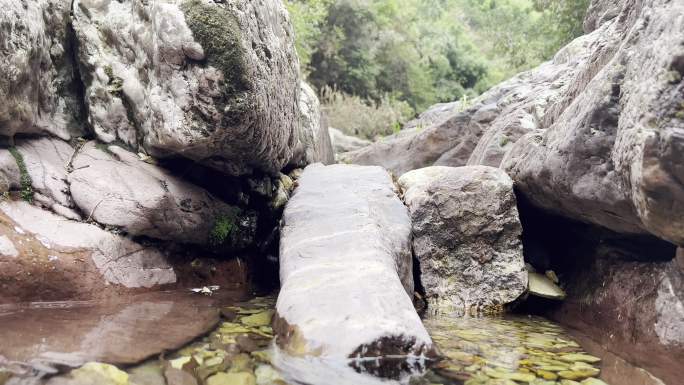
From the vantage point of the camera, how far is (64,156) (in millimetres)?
3643

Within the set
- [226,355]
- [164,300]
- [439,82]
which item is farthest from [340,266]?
[439,82]

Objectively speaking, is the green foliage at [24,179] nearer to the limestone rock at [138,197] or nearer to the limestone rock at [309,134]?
the limestone rock at [138,197]

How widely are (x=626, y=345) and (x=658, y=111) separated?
1.46 metres

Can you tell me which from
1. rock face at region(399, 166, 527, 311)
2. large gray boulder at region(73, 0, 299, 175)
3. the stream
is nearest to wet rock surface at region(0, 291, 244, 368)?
the stream

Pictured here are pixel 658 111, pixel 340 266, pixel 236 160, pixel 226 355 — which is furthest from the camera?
pixel 236 160

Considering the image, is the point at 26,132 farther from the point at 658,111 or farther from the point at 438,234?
the point at 658,111

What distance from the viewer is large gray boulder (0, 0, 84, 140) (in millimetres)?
3152

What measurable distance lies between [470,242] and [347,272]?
1.47 meters

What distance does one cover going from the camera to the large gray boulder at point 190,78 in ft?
11.0

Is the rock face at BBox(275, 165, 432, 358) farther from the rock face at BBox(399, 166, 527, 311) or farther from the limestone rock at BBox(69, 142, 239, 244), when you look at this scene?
the limestone rock at BBox(69, 142, 239, 244)

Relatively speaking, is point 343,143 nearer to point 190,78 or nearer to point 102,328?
point 190,78

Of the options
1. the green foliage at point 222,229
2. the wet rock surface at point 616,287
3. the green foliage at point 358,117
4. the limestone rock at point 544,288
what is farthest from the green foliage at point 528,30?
the green foliage at point 222,229

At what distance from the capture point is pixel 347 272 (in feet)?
10.2

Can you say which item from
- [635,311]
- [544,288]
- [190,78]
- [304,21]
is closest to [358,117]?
[304,21]
